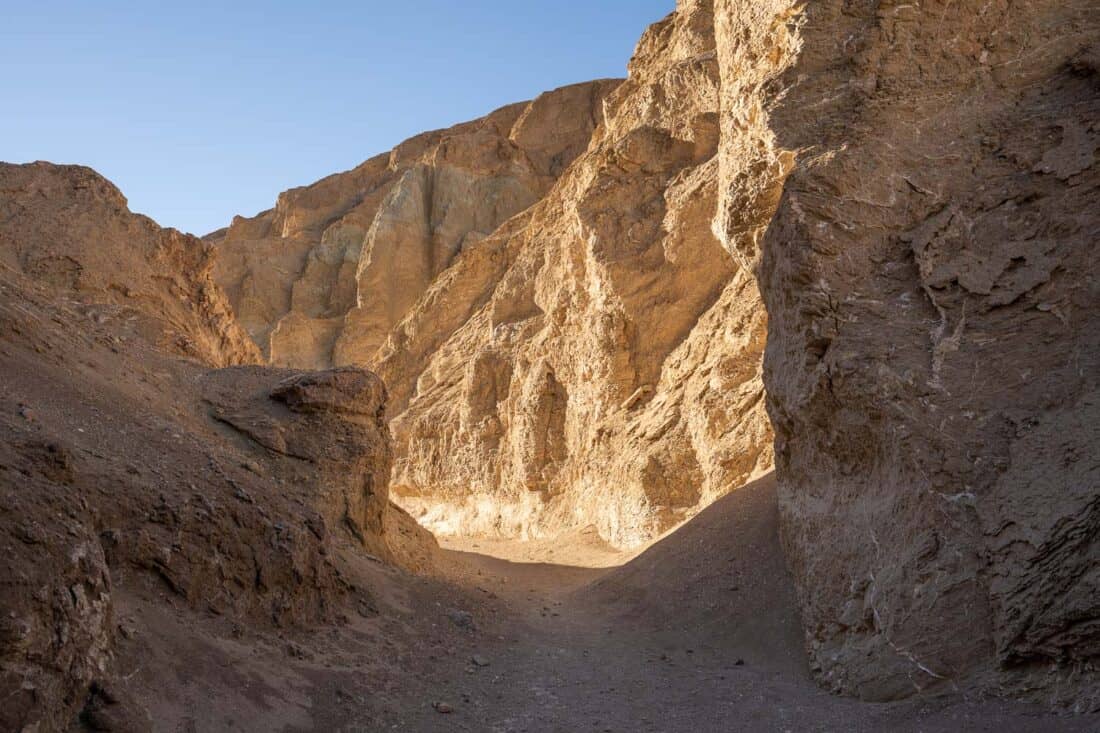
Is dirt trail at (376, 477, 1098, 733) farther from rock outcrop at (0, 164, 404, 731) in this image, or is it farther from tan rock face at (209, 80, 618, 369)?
tan rock face at (209, 80, 618, 369)

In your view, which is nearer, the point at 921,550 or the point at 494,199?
the point at 921,550

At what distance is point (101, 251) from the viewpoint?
14984 millimetres

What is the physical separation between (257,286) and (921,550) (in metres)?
38.3

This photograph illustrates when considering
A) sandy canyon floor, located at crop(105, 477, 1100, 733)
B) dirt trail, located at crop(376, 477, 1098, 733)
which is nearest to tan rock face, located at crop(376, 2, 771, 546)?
dirt trail, located at crop(376, 477, 1098, 733)

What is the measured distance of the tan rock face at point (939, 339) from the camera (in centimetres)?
596

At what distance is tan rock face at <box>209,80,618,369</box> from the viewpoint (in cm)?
3697

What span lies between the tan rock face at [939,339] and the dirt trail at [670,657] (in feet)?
1.44

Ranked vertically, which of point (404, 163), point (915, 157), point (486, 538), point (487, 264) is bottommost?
point (486, 538)

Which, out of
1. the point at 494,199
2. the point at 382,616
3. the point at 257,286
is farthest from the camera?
the point at 257,286

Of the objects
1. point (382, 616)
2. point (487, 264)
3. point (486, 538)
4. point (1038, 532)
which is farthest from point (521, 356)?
point (1038, 532)

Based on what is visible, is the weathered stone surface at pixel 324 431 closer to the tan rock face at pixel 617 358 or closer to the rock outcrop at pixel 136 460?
the rock outcrop at pixel 136 460

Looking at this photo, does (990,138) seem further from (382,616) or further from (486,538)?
(486,538)

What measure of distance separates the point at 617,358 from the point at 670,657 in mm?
10777

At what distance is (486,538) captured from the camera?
73.0 ft
